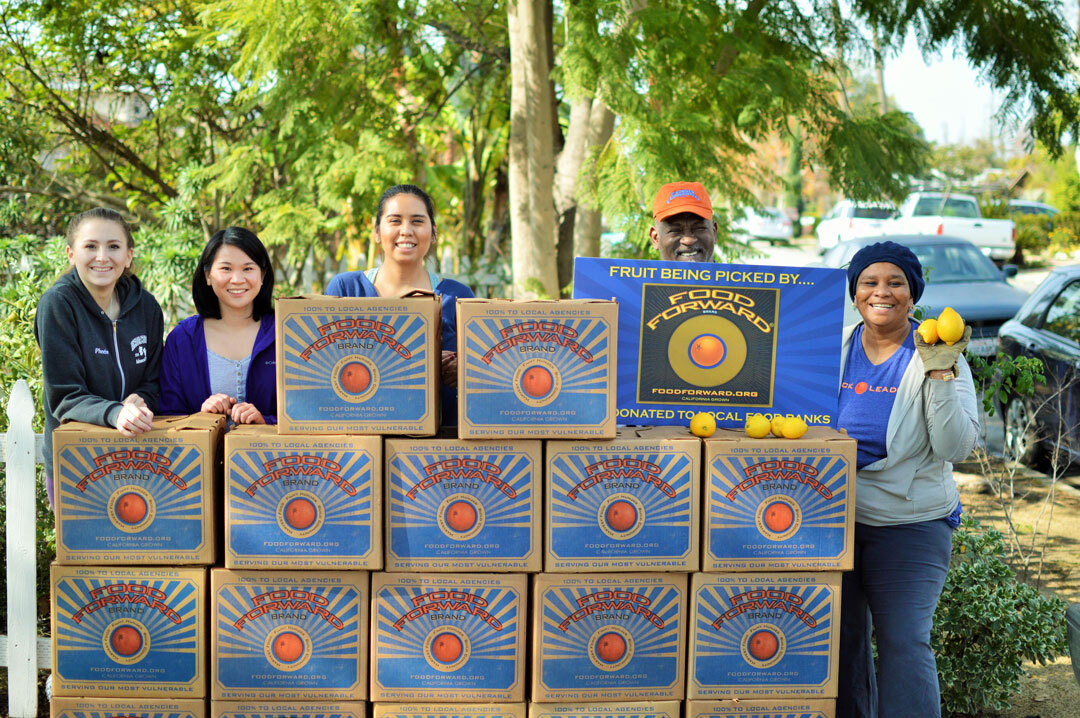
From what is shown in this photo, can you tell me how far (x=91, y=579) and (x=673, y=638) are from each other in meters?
1.65

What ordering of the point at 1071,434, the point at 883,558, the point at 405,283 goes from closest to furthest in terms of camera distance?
the point at 883,558
the point at 405,283
the point at 1071,434

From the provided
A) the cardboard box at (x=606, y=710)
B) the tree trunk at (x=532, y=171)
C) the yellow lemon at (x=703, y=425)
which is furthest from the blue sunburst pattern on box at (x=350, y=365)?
the tree trunk at (x=532, y=171)

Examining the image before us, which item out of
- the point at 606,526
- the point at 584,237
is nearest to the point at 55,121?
the point at 584,237

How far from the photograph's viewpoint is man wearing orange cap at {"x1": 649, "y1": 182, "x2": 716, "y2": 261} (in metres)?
3.52

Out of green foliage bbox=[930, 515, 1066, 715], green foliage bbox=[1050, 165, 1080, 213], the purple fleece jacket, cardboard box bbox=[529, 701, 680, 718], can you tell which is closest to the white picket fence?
the purple fleece jacket

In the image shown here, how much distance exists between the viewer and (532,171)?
19.9 feet

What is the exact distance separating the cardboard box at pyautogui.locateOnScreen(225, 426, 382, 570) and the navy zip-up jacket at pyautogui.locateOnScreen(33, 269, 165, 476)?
0.44 meters

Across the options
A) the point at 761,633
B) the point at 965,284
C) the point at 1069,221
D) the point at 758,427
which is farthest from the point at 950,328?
the point at 1069,221

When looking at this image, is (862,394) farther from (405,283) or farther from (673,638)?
(405,283)

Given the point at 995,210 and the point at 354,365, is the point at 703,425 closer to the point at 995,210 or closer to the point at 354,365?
the point at 354,365

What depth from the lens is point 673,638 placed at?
2752 mm

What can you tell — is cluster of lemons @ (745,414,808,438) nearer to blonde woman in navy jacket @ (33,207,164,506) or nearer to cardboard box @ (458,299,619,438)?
cardboard box @ (458,299,619,438)

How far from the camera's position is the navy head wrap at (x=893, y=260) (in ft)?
9.38

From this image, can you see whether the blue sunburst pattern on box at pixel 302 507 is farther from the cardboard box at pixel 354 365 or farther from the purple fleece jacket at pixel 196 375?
the purple fleece jacket at pixel 196 375
